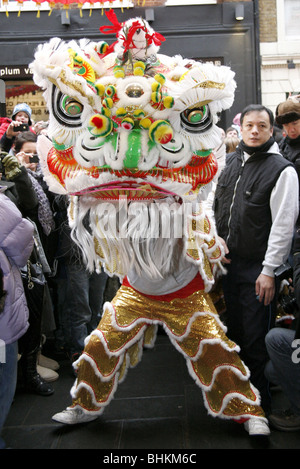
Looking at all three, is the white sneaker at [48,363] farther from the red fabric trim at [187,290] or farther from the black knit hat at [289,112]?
the black knit hat at [289,112]

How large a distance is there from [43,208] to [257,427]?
1.87 m

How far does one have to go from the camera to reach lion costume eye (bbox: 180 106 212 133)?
204cm

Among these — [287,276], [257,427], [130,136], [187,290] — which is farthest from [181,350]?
[130,136]

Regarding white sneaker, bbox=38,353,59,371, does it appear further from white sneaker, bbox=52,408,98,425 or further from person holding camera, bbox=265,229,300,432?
person holding camera, bbox=265,229,300,432

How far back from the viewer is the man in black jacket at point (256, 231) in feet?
8.00

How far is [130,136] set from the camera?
1977 mm

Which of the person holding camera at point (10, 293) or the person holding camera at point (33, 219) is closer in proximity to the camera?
the person holding camera at point (10, 293)

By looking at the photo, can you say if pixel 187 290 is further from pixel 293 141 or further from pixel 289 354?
pixel 293 141

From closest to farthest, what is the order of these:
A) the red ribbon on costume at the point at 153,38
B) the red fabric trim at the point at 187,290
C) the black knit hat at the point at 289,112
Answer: the red ribbon on costume at the point at 153,38, the red fabric trim at the point at 187,290, the black knit hat at the point at 289,112

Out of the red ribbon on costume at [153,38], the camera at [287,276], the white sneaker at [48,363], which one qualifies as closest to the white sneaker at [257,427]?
the camera at [287,276]

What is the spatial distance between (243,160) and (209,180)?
1.96 feet

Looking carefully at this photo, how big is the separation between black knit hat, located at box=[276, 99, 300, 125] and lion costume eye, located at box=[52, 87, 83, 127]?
1.43m

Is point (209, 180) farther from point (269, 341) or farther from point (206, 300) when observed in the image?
point (269, 341)

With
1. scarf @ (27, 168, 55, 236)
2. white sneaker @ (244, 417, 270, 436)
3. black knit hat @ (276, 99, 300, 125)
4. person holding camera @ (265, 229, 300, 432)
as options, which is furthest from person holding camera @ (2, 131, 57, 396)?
black knit hat @ (276, 99, 300, 125)
